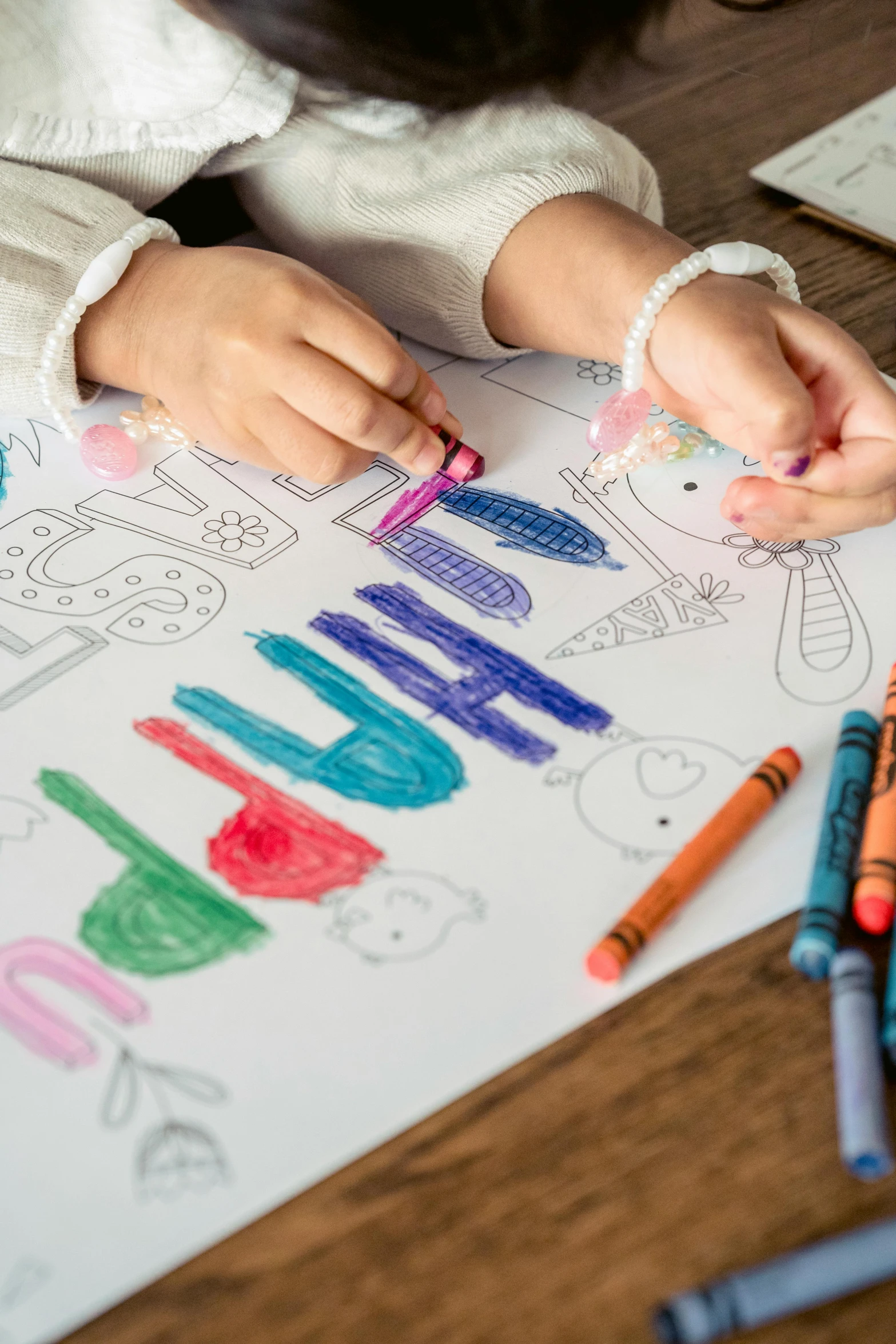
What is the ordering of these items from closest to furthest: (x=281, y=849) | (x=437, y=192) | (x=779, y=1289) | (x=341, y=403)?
(x=779, y=1289) → (x=281, y=849) → (x=341, y=403) → (x=437, y=192)

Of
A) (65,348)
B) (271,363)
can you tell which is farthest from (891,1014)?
(65,348)

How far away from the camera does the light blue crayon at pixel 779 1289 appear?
273mm

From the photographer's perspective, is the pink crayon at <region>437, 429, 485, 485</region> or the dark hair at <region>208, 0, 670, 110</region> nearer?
the dark hair at <region>208, 0, 670, 110</region>

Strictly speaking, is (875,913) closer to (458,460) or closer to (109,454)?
(458,460)

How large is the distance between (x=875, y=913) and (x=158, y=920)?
24 cm

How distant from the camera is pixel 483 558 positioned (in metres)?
0.50

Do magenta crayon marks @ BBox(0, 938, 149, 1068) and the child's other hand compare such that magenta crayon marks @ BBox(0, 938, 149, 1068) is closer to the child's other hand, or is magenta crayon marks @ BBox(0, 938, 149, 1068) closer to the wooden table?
the wooden table

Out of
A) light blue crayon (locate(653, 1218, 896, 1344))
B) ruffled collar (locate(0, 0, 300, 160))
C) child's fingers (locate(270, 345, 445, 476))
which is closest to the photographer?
light blue crayon (locate(653, 1218, 896, 1344))

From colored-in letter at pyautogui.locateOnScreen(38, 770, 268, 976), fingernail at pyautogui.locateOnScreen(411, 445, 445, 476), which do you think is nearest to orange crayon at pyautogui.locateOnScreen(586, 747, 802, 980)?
colored-in letter at pyautogui.locateOnScreen(38, 770, 268, 976)

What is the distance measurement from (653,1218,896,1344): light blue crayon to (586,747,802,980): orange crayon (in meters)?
0.09

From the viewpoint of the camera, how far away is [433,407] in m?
0.52

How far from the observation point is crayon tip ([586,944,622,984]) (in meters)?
0.34

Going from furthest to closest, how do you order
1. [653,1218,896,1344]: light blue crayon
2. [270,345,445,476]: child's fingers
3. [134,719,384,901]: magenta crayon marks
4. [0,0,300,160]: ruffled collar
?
[0,0,300,160]: ruffled collar
[270,345,445,476]: child's fingers
[134,719,384,901]: magenta crayon marks
[653,1218,896,1344]: light blue crayon

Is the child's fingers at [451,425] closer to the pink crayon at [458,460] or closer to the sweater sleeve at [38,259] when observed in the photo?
the pink crayon at [458,460]
